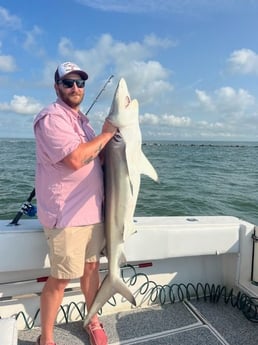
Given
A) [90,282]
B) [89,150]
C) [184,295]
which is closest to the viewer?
[89,150]

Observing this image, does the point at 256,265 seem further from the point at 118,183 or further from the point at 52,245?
the point at 52,245

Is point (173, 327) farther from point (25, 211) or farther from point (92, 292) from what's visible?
point (25, 211)

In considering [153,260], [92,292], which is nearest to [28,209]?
[92,292]

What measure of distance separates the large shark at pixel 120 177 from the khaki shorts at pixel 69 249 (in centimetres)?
18

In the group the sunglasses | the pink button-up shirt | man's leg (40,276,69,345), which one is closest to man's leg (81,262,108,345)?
man's leg (40,276,69,345)

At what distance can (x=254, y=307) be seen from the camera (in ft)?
11.5

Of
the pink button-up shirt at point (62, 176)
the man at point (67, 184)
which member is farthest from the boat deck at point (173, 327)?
the pink button-up shirt at point (62, 176)

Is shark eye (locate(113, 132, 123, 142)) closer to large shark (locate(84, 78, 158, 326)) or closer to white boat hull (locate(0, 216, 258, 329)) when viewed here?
large shark (locate(84, 78, 158, 326))

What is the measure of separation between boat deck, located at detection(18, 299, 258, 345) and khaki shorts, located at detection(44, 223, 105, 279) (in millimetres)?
799

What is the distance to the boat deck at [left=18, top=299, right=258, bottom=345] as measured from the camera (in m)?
3.12

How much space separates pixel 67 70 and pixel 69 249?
1.25m

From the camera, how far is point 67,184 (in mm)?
2561

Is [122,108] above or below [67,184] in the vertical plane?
above

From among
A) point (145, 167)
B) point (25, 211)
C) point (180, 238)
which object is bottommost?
point (180, 238)
